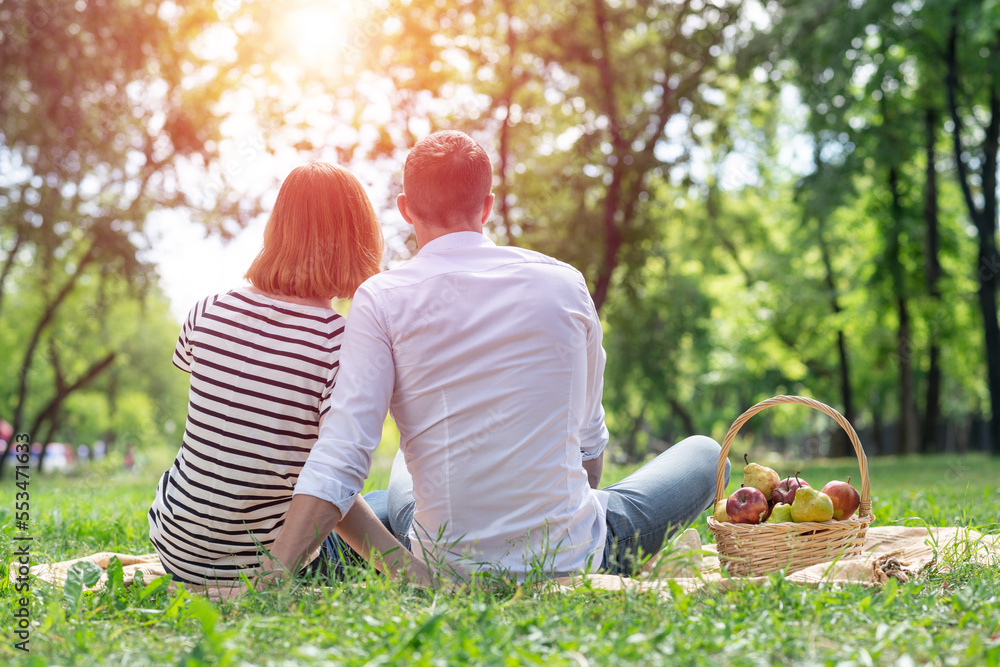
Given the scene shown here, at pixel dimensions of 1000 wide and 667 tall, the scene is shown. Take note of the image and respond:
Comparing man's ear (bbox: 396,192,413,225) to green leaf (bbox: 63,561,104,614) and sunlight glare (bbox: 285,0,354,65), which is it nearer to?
green leaf (bbox: 63,561,104,614)

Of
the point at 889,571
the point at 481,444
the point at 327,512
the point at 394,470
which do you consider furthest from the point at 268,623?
the point at 889,571

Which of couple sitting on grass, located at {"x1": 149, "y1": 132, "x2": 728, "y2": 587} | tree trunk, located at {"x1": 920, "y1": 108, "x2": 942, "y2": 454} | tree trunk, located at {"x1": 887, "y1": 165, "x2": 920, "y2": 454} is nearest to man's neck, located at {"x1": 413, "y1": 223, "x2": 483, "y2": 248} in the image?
couple sitting on grass, located at {"x1": 149, "y1": 132, "x2": 728, "y2": 587}

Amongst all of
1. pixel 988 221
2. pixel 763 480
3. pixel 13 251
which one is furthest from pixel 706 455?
pixel 13 251

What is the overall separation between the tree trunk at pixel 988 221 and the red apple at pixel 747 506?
1296cm

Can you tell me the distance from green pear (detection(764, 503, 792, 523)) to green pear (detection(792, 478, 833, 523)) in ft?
0.13

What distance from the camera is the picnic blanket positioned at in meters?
2.44

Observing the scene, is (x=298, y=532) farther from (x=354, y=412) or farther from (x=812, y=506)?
(x=812, y=506)

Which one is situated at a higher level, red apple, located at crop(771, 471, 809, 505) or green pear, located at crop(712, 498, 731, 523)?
red apple, located at crop(771, 471, 809, 505)

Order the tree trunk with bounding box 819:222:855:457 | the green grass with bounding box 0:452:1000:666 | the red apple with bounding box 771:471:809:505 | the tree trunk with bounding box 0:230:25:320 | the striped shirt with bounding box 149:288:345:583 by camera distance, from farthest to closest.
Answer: the tree trunk with bounding box 819:222:855:457
the tree trunk with bounding box 0:230:25:320
the red apple with bounding box 771:471:809:505
the striped shirt with bounding box 149:288:345:583
the green grass with bounding box 0:452:1000:666

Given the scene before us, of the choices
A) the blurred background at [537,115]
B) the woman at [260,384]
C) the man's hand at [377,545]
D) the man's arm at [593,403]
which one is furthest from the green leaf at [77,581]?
the blurred background at [537,115]

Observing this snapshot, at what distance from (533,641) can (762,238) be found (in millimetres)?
22340

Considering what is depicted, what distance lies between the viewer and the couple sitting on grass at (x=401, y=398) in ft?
8.59

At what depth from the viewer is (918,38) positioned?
44.8ft

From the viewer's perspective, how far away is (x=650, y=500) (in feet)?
10.3
